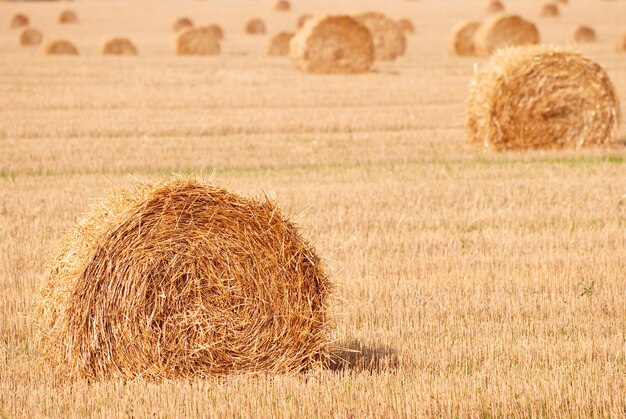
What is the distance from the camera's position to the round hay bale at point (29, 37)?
126 ft

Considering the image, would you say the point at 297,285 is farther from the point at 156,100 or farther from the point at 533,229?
the point at 156,100

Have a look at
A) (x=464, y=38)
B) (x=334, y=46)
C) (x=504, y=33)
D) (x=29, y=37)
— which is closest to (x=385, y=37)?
(x=464, y=38)

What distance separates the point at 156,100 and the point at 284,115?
3.45 metres

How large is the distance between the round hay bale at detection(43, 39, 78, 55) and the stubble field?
573cm

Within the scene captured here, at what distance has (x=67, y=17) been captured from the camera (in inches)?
2041

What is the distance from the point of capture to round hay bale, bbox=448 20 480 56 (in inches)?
1267

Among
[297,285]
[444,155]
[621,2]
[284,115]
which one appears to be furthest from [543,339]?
[621,2]

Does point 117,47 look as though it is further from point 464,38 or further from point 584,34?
point 584,34

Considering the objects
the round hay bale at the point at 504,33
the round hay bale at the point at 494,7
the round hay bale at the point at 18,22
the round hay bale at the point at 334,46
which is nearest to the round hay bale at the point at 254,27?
the round hay bale at the point at 18,22

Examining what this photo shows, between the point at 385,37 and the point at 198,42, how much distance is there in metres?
6.07

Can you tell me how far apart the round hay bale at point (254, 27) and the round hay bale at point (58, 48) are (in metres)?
14.0

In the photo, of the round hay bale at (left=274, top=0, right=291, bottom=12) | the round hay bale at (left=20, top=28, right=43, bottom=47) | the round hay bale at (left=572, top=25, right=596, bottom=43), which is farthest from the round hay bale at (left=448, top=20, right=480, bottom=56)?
the round hay bale at (left=274, top=0, right=291, bottom=12)

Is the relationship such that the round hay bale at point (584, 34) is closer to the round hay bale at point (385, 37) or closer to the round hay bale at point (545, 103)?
the round hay bale at point (385, 37)

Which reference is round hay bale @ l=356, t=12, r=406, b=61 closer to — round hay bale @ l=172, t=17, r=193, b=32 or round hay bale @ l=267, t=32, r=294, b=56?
round hay bale @ l=267, t=32, r=294, b=56
